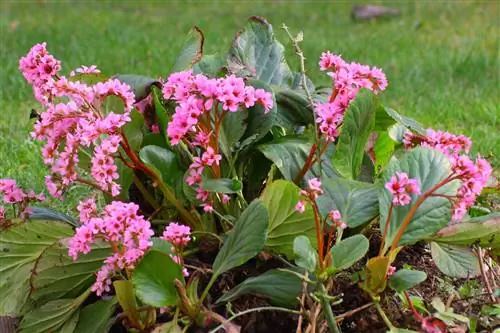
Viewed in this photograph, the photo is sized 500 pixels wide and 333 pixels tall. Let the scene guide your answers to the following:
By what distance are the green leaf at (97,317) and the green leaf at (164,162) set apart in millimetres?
356

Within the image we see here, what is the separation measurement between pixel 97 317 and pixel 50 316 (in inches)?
5.4

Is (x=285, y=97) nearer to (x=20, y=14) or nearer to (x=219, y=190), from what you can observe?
(x=219, y=190)

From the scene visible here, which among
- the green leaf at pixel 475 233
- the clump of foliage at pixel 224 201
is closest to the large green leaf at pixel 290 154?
the clump of foliage at pixel 224 201

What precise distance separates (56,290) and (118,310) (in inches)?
6.7

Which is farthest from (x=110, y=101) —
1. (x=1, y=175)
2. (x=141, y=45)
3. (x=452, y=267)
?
(x=141, y=45)

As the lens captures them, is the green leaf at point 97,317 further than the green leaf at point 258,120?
No

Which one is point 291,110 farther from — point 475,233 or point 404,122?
point 475,233

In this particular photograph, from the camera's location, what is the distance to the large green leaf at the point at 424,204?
239cm

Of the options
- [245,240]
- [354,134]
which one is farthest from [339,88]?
[245,240]

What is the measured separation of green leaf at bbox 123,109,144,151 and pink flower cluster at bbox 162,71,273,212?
0.65 ft

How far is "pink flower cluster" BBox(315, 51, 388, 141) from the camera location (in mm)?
2480

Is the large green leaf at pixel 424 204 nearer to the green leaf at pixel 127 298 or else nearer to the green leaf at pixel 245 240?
the green leaf at pixel 245 240

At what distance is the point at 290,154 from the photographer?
265 centimetres

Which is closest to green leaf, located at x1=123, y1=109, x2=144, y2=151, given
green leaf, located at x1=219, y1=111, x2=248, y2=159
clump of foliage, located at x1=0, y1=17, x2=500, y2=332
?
clump of foliage, located at x1=0, y1=17, x2=500, y2=332
